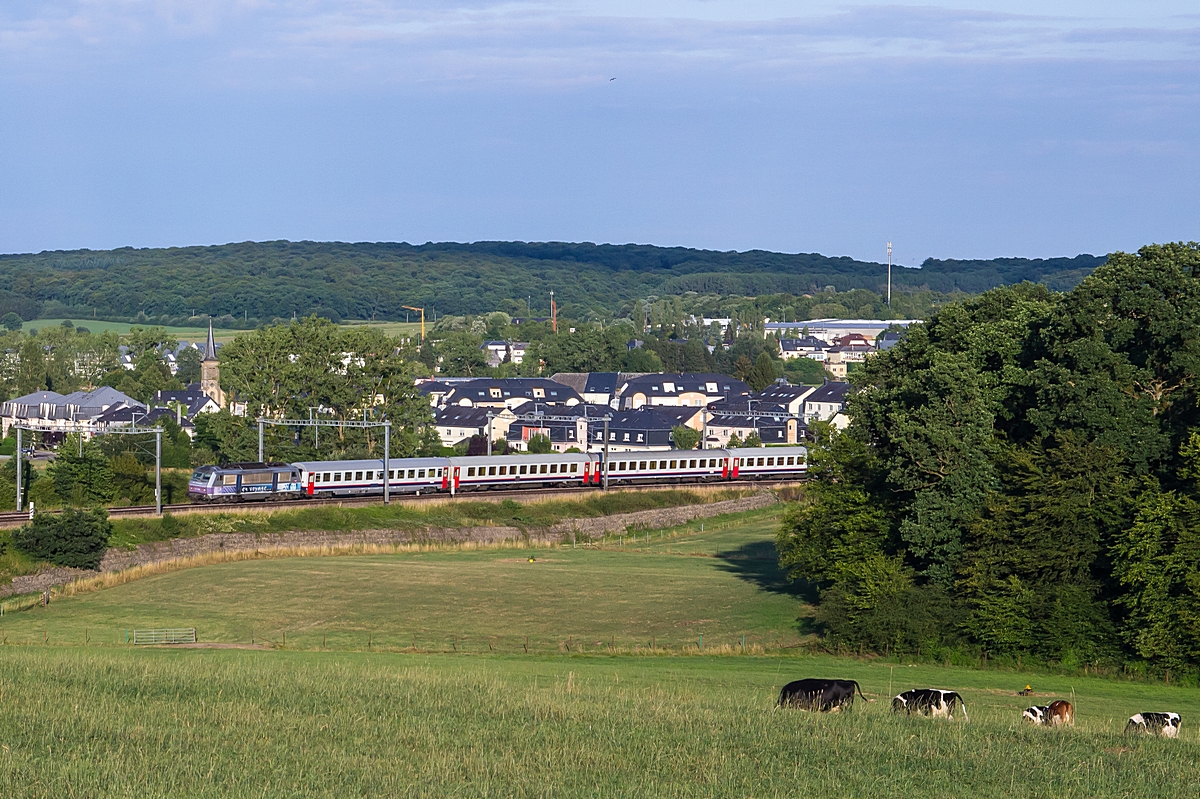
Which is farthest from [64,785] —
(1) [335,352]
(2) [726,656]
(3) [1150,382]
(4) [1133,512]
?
(1) [335,352]

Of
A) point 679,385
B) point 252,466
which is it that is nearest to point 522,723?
point 252,466

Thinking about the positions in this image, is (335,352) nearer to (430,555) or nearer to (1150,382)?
(430,555)

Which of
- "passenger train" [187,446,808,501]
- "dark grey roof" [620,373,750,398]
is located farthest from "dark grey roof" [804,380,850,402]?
"passenger train" [187,446,808,501]

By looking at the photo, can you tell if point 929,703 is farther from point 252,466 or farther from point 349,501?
point 252,466

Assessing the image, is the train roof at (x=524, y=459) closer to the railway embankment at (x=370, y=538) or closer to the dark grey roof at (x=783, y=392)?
the railway embankment at (x=370, y=538)

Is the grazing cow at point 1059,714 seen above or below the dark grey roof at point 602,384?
below

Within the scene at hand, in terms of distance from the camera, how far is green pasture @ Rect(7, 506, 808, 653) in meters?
46.0

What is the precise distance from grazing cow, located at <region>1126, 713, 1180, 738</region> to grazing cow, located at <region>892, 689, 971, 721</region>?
3072 mm

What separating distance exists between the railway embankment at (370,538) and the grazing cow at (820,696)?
3696 cm

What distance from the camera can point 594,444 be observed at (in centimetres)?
12562

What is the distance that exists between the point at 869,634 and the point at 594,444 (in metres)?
81.9

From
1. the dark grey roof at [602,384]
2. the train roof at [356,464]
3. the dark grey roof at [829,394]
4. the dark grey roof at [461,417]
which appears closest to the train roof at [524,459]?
the train roof at [356,464]

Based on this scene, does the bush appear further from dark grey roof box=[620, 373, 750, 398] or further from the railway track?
dark grey roof box=[620, 373, 750, 398]

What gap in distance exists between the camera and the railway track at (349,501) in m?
63.5
